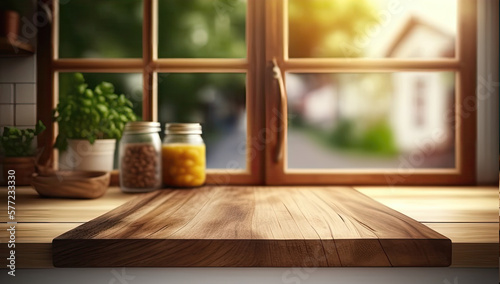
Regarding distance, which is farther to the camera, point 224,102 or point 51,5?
point 224,102

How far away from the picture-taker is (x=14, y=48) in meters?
1.36

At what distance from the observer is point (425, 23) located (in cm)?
672

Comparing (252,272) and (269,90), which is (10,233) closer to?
(252,272)

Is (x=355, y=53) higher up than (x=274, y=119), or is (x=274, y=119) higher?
(x=355, y=53)

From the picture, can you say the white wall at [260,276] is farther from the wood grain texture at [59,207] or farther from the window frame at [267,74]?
the window frame at [267,74]

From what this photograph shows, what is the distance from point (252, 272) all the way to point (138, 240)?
214 millimetres

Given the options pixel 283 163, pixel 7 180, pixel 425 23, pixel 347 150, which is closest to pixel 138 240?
pixel 283 163

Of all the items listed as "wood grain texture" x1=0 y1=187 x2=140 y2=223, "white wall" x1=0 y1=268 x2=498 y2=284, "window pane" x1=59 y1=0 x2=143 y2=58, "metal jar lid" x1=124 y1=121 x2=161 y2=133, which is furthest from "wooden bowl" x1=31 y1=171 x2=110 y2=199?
"window pane" x1=59 y1=0 x2=143 y2=58

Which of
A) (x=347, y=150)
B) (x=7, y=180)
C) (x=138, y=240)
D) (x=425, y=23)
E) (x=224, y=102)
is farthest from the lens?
(x=425, y=23)

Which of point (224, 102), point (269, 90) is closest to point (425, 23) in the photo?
point (224, 102)

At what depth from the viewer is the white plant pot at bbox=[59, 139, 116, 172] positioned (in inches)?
54.5

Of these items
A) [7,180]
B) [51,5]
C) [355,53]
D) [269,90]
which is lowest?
[7,180]

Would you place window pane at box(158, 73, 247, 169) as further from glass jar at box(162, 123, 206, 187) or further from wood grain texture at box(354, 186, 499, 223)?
wood grain texture at box(354, 186, 499, 223)

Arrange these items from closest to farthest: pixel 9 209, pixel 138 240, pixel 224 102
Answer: pixel 138 240 < pixel 9 209 < pixel 224 102
